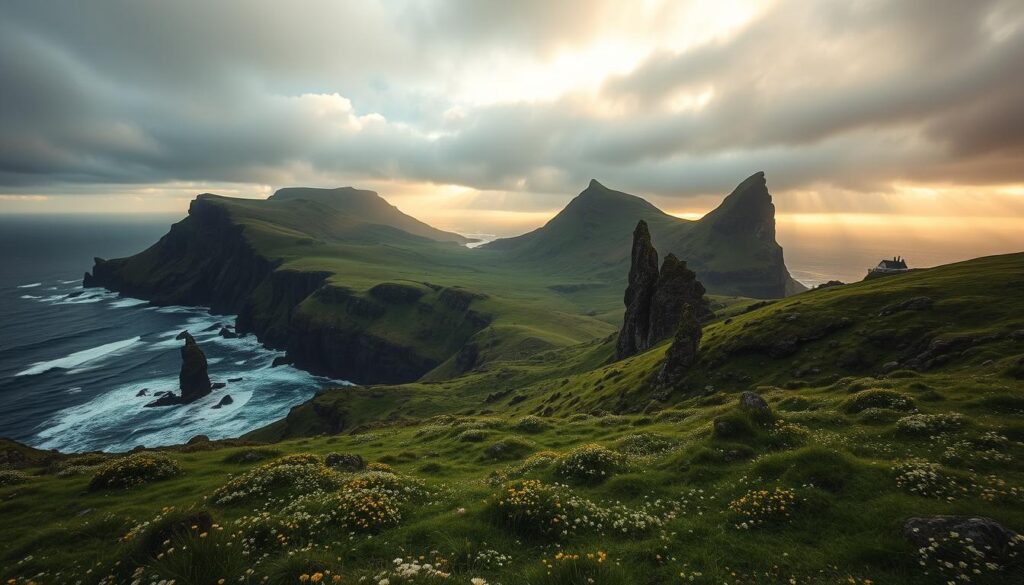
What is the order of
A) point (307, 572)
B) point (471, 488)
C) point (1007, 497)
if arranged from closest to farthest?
point (307, 572) < point (1007, 497) < point (471, 488)

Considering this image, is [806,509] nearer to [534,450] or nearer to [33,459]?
[534,450]

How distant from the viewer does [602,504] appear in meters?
16.2

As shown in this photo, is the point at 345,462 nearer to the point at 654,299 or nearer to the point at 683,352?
the point at 683,352

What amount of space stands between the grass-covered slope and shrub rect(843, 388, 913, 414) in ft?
0.43

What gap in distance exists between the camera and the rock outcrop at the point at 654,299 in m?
101

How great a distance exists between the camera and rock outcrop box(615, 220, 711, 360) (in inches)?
3976

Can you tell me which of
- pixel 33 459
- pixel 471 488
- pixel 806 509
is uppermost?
pixel 806 509

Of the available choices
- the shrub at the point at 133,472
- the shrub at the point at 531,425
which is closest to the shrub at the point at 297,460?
the shrub at the point at 133,472

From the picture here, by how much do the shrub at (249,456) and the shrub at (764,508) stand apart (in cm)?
3431

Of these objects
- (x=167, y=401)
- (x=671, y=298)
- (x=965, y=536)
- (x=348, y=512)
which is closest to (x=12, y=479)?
(x=348, y=512)

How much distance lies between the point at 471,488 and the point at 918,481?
53.4ft

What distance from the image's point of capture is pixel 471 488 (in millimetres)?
18891

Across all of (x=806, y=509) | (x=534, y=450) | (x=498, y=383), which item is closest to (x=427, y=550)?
(x=806, y=509)

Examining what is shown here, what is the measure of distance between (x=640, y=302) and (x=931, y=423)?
295ft
